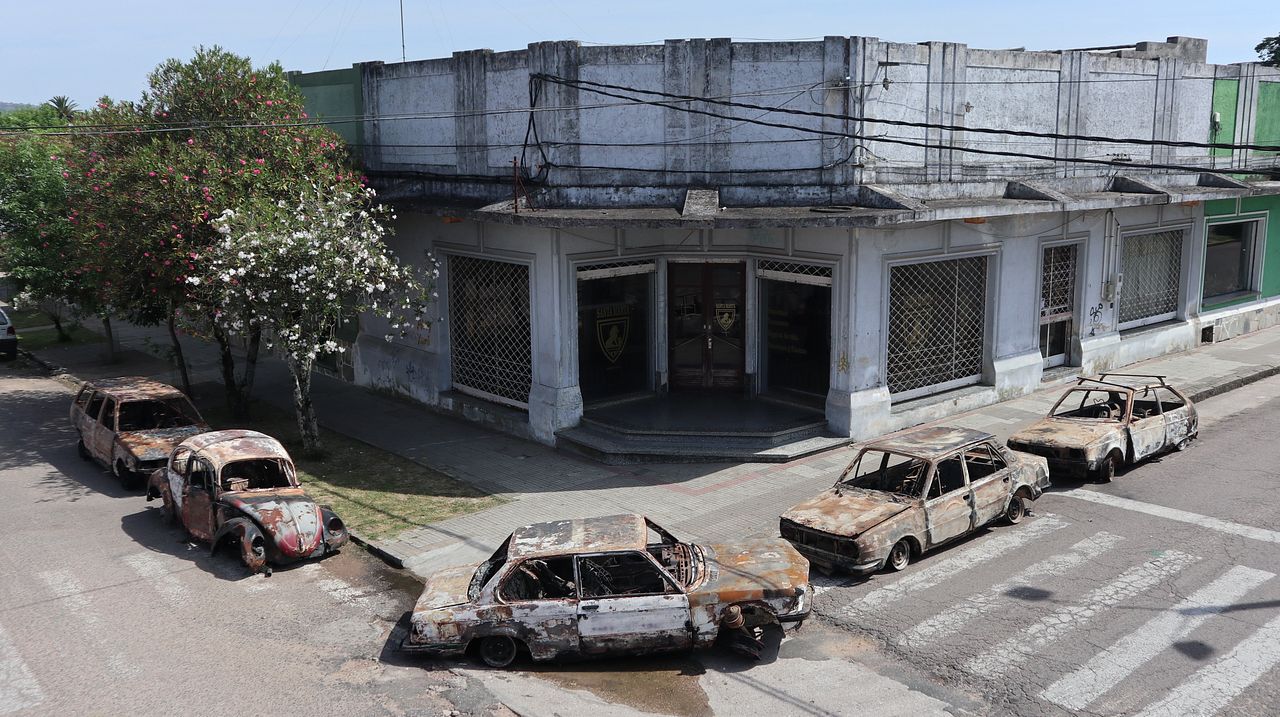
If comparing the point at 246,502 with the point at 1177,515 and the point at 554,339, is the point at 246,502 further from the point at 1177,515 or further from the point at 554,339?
the point at 1177,515

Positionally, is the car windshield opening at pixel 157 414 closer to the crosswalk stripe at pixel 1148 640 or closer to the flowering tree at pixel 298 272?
the flowering tree at pixel 298 272

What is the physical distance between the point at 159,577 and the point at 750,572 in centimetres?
721

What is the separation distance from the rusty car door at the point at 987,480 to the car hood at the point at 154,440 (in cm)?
1152

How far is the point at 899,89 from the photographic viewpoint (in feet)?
54.8

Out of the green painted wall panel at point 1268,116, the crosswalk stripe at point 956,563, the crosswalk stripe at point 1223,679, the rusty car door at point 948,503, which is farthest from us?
the green painted wall panel at point 1268,116

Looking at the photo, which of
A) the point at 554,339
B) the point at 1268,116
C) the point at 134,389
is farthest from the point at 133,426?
the point at 1268,116

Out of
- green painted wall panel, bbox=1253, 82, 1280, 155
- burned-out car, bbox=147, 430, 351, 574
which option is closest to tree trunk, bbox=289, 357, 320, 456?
burned-out car, bbox=147, 430, 351, 574

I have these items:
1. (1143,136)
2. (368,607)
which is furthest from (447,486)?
(1143,136)

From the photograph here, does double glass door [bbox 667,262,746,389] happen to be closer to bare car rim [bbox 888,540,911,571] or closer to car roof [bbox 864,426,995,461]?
car roof [bbox 864,426,995,461]

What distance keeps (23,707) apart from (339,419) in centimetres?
1062

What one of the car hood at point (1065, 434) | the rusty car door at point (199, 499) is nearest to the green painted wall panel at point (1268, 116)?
the car hood at point (1065, 434)

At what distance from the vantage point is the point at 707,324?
61.6 feet

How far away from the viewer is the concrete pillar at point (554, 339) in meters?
16.8

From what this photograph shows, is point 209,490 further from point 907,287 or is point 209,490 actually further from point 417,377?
point 907,287
